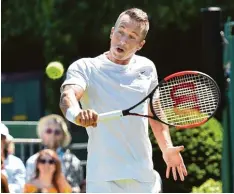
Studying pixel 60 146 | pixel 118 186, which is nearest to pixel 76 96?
pixel 118 186

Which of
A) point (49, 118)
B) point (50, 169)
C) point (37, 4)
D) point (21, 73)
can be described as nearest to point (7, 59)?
point (21, 73)

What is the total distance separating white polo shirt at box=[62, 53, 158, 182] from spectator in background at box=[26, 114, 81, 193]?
3465 millimetres

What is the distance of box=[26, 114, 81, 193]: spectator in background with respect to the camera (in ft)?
27.7

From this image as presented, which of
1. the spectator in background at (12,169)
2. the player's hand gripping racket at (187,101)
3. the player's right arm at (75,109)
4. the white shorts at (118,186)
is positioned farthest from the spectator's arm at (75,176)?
the player's right arm at (75,109)

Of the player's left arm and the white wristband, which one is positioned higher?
the white wristband

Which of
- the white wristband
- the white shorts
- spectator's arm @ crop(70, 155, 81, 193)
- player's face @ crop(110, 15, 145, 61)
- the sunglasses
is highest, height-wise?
player's face @ crop(110, 15, 145, 61)

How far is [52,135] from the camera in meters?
8.84

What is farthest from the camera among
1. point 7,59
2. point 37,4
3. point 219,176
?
point 7,59

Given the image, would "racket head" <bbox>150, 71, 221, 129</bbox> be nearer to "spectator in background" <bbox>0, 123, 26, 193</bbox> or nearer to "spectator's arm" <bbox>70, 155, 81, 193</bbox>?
"spectator in background" <bbox>0, 123, 26, 193</bbox>

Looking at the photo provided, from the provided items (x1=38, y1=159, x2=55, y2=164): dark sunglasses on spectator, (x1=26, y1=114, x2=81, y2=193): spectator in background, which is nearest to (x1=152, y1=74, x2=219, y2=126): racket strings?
(x1=38, y1=159, x2=55, y2=164): dark sunglasses on spectator

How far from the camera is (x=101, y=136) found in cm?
464

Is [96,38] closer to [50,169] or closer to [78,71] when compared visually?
[50,169]

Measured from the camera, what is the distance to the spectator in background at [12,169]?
24.2ft

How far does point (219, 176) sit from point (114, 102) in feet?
15.5
